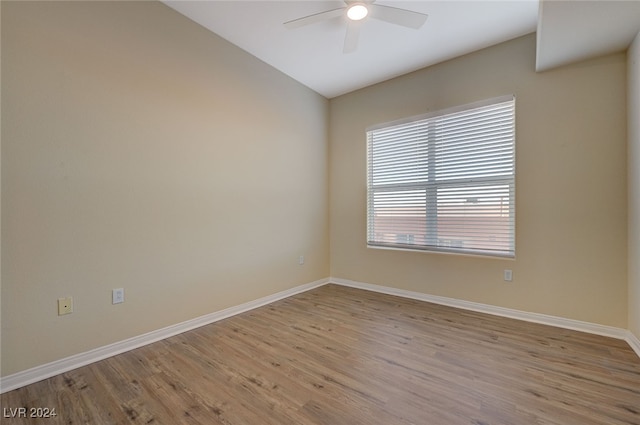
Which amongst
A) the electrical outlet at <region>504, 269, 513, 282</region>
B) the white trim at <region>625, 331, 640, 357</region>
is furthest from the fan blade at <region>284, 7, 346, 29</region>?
the white trim at <region>625, 331, 640, 357</region>

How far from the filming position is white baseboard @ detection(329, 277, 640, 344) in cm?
226

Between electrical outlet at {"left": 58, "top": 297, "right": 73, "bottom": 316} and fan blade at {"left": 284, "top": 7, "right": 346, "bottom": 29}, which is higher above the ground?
fan blade at {"left": 284, "top": 7, "right": 346, "bottom": 29}

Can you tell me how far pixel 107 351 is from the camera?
1.99 meters

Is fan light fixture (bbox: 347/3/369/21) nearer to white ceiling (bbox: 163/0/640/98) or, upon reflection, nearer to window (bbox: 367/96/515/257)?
white ceiling (bbox: 163/0/640/98)

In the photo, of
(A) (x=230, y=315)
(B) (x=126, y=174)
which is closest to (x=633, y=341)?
(A) (x=230, y=315)

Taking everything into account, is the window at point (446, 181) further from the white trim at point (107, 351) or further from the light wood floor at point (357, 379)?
the white trim at point (107, 351)

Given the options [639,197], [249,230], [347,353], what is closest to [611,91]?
[639,197]

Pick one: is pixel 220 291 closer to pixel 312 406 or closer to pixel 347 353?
pixel 347 353

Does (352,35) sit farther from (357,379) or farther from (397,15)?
A: (357,379)

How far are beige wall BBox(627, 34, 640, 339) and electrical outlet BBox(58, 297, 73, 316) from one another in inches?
162

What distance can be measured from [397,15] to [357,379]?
2609 millimetres

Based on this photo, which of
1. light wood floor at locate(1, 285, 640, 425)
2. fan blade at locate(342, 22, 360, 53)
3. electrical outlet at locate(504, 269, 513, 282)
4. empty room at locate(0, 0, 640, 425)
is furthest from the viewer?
electrical outlet at locate(504, 269, 513, 282)

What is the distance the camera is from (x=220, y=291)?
2727 mm

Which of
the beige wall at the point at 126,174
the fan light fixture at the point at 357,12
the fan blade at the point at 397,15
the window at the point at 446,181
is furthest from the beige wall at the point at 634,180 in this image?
the beige wall at the point at 126,174
